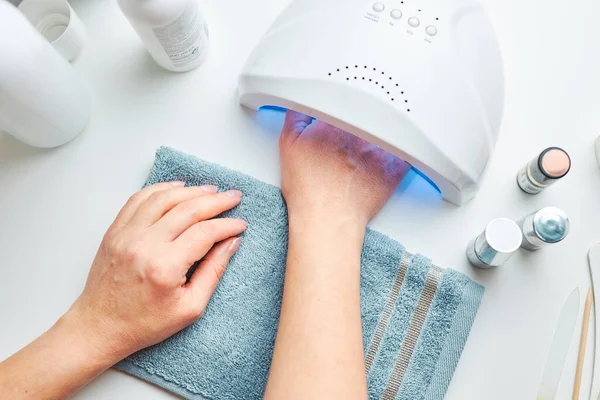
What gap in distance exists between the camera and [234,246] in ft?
2.08

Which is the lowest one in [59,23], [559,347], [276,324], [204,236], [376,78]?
[559,347]

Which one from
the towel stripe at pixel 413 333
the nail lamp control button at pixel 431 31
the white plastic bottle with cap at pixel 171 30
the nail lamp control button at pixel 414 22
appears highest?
the white plastic bottle with cap at pixel 171 30

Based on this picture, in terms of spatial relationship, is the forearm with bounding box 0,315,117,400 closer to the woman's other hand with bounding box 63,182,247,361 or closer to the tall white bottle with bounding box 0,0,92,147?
the woman's other hand with bounding box 63,182,247,361

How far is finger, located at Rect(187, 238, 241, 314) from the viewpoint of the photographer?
60 cm

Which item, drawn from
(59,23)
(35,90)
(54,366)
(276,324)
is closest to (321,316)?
(276,324)

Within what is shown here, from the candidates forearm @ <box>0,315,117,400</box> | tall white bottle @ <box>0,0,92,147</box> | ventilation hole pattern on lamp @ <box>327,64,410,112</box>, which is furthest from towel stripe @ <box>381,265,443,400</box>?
tall white bottle @ <box>0,0,92,147</box>

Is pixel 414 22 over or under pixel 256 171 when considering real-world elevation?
over

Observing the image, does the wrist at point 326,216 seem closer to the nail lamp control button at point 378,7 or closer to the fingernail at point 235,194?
the fingernail at point 235,194

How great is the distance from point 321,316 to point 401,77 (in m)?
0.27

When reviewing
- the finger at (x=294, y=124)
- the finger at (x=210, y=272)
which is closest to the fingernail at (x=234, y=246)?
the finger at (x=210, y=272)

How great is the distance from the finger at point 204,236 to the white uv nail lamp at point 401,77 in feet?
0.50

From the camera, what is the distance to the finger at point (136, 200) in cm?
63

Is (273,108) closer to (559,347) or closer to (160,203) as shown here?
(160,203)

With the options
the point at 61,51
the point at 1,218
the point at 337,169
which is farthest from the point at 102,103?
the point at 337,169
